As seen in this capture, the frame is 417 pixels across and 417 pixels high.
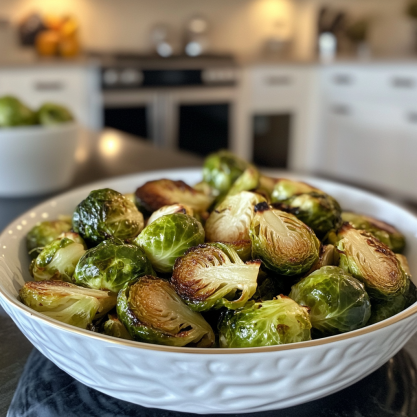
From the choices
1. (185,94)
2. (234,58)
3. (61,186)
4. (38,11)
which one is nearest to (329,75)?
(234,58)

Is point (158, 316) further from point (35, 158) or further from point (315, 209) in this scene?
point (35, 158)

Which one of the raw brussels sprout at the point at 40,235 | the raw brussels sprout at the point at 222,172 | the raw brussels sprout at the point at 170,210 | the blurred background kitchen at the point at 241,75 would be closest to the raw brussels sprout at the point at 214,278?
the raw brussels sprout at the point at 170,210

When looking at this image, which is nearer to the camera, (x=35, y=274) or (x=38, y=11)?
(x=35, y=274)

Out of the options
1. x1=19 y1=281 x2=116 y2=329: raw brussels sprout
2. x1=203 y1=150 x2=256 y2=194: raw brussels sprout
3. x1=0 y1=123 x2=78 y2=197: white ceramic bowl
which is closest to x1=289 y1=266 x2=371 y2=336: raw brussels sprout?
x1=19 y1=281 x2=116 y2=329: raw brussels sprout

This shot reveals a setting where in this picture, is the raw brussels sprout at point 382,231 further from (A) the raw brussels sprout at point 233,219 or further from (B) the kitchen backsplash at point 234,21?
(B) the kitchen backsplash at point 234,21

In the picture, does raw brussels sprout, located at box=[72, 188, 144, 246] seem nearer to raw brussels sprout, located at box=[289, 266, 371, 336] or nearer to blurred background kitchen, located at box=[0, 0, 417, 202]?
raw brussels sprout, located at box=[289, 266, 371, 336]

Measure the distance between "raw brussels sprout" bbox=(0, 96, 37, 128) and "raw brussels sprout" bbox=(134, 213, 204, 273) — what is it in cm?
85

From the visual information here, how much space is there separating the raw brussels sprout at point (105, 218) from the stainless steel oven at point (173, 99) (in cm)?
337

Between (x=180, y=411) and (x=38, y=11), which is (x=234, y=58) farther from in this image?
(x=180, y=411)

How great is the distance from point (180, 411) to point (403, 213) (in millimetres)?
564

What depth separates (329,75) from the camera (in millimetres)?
4578

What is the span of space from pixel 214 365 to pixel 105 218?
1.06ft

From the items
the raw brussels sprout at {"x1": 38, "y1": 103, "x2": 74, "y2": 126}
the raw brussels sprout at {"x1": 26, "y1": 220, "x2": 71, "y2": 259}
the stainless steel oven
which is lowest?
the stainless steel oven

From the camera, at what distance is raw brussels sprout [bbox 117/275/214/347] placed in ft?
1.81
